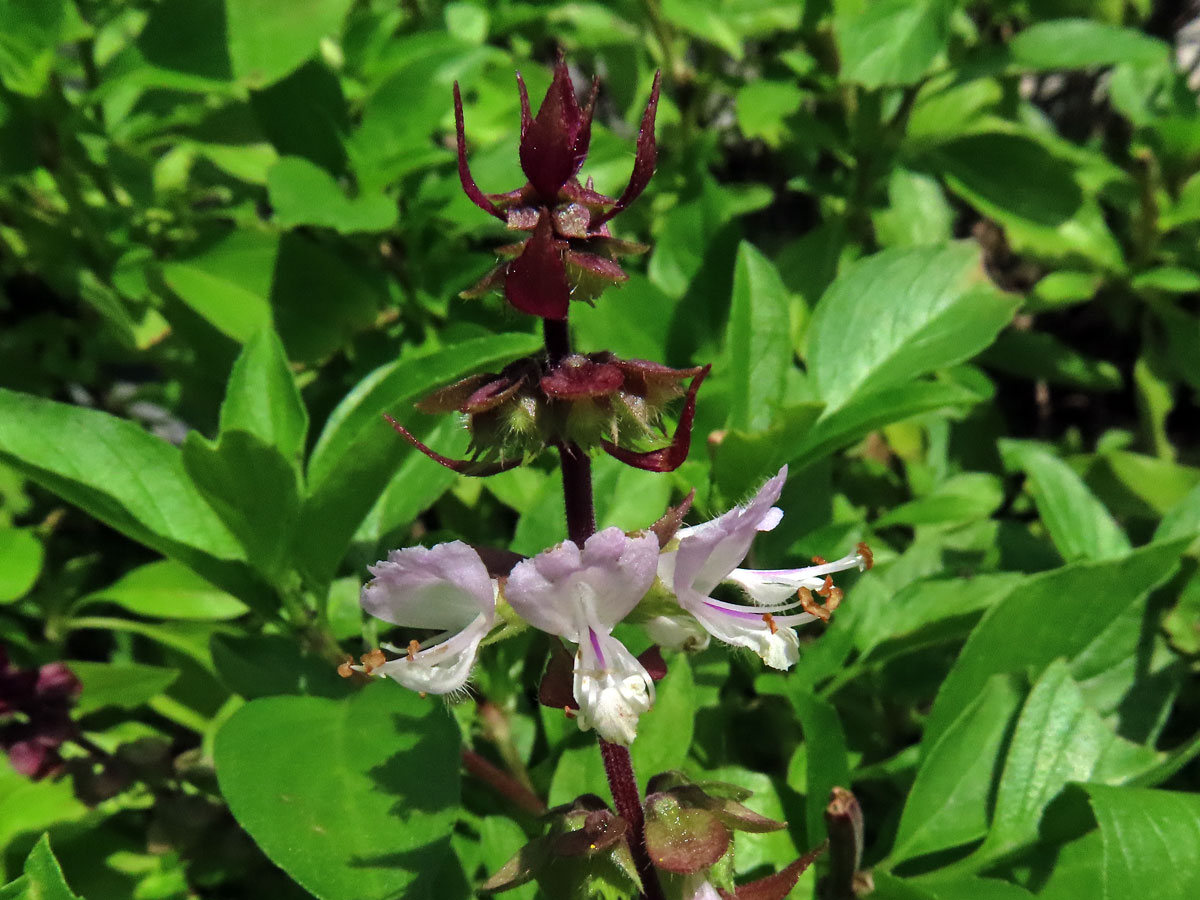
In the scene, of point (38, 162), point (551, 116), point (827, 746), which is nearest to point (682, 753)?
point (827, 746)

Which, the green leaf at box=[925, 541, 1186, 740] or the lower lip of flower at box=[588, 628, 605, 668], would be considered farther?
the green leaf at box=[925, 541, 1186, 740]

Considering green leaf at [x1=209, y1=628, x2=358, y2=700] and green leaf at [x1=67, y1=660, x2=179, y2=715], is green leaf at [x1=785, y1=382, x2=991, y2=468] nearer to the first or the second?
green leaf at [x1=209, y1=628, x2=358, y2=700]

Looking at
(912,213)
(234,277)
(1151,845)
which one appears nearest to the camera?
(1151,845)

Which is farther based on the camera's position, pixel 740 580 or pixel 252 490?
pixel 252 490

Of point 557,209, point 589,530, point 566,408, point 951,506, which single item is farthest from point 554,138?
point 951,506

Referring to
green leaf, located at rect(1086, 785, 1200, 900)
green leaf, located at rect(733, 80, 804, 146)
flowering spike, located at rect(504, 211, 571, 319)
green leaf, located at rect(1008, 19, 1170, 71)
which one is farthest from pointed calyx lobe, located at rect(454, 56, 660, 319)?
green leaf, located at rect(1008, 19, 1170, 71)

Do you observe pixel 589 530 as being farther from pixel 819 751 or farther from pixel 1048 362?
pixel 1048 362
